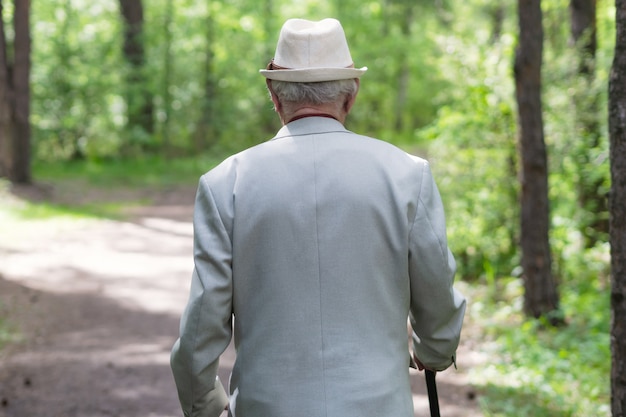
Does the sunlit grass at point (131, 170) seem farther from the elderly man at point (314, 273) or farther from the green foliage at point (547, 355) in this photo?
the elderly man at point (314, 273)

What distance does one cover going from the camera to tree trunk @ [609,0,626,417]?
3.66m

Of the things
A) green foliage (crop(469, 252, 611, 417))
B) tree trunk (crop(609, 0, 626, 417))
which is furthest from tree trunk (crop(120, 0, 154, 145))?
tree trunk (crop(609, 0, 626, 417))

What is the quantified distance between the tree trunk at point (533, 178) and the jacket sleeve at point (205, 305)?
600 cm

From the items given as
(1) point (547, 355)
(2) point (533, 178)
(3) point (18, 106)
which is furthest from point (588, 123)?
(3) point (18, 106)

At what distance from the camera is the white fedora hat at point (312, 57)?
2.38 meters

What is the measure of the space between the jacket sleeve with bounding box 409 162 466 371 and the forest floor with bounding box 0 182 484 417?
3222 mm

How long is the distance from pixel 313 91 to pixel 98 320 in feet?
19.8

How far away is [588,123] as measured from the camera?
8867mm

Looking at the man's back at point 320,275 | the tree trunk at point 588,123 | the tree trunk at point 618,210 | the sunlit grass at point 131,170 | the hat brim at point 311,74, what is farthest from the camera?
the sunlit grass at point 131,170

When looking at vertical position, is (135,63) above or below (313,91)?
below

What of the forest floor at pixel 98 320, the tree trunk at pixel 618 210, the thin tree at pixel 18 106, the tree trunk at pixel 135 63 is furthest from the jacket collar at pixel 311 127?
the tree trunk at pixel 135 63

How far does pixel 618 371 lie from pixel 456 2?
2849 cm

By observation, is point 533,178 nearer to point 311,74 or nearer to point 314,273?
point 311,74

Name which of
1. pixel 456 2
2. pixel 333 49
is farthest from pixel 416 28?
pixel 333 49
